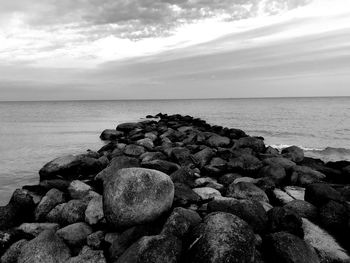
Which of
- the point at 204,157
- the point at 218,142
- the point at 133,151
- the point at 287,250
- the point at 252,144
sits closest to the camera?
the point at 287,250

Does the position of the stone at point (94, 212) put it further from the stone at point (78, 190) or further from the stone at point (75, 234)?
the stone at point (78, 190)

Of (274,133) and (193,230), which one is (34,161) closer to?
(193,230)

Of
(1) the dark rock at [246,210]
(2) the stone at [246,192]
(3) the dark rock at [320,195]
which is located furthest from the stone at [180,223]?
(3) the dark rock at [320,195]

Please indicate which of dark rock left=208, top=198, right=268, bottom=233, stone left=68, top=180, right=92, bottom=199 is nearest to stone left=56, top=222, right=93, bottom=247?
stone left=68, top=180, right=92, bottom=199

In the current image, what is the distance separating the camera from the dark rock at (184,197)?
20.1ft

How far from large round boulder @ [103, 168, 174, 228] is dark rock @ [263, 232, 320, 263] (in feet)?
5.94

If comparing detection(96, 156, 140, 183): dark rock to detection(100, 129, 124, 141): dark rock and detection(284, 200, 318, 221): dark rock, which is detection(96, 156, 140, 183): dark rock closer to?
detection(284, 200, 318, 221): dark rock

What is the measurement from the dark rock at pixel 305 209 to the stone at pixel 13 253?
474 cm

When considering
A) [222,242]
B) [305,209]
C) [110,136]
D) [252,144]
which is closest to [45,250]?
[222,242]

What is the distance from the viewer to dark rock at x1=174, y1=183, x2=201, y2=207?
242 inches

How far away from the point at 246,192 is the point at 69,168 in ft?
18.6

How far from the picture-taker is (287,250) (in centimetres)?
437

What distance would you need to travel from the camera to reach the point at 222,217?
445cm

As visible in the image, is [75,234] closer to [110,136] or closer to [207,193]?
[207,193]
